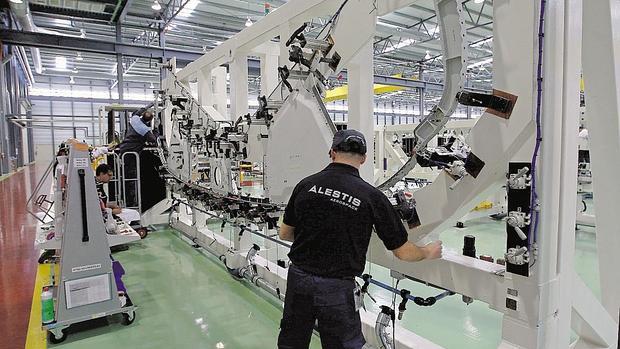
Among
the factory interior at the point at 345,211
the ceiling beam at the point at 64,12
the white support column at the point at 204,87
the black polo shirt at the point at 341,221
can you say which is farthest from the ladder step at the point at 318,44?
the ceiling beam at the point at 64,12

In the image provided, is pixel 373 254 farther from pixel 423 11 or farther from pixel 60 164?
pixel 423 11

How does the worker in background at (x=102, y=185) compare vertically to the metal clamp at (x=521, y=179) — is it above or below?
below

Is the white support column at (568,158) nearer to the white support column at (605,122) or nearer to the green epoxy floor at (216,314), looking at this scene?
the white support column at (605,122)

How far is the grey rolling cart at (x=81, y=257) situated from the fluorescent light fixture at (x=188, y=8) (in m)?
8.34

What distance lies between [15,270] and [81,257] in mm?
2303

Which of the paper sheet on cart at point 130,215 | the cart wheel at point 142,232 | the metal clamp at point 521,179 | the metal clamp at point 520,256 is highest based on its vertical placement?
the metal clamp at point 521,179

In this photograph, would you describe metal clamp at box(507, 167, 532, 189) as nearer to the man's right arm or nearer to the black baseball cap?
the man's right arm

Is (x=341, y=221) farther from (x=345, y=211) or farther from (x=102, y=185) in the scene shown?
(x=102, y=185)

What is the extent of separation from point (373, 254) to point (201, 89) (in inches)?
151

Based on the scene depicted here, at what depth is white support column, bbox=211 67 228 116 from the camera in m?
5.73

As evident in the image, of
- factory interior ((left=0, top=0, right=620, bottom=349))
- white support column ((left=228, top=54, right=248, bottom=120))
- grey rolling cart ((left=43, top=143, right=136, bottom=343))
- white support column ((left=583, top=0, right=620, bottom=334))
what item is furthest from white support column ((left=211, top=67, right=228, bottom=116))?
white support column ((left=583, top=0, right=620, bottom=334))

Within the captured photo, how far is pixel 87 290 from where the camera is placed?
123 inches

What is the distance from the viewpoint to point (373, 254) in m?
2.40

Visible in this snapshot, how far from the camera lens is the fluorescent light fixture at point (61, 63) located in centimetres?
1774
